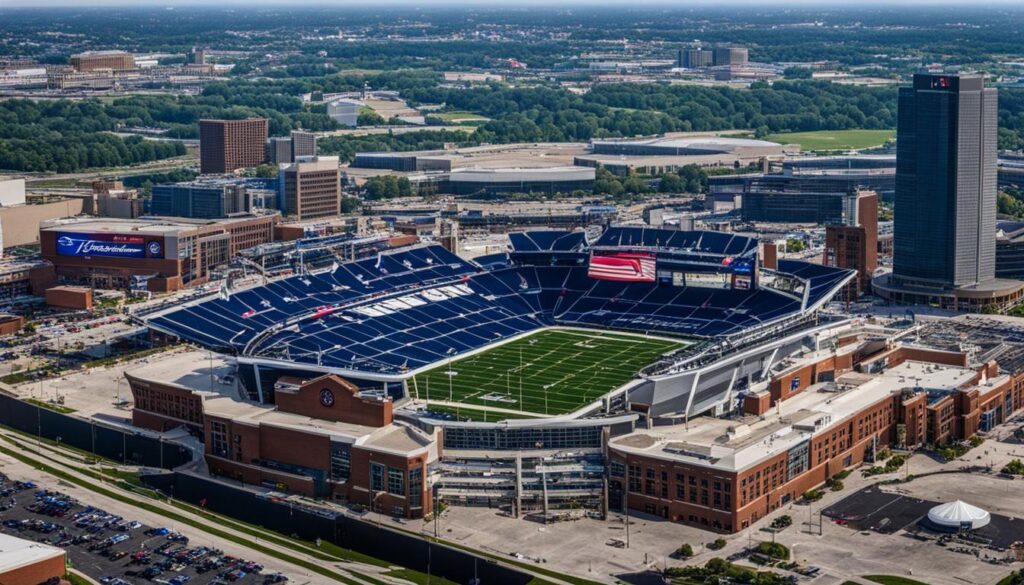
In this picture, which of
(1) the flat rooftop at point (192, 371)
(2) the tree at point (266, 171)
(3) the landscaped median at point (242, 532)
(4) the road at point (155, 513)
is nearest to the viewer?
(3) the landscaped median at point (242, 532)

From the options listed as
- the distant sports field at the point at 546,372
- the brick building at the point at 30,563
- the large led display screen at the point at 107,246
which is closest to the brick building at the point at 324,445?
the distant sports field at the point at 546,372

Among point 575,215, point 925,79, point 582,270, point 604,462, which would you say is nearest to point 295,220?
point 575,215

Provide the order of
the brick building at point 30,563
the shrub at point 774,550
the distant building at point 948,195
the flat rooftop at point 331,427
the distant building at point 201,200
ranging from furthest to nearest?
the distant building at point 201,200
the distant building at point 948,195
the flat rooftop at point 331,427
the shrub at point 774,550
the brick building at point 30,563

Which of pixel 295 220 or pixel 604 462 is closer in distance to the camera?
pixel 604 462

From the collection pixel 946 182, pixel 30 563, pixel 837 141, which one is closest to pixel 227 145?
pixel 837 141

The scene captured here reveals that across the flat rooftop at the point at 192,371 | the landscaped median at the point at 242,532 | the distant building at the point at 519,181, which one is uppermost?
the distant building at the point at 519,181

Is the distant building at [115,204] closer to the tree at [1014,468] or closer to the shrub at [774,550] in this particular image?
the tree at [1014,468]

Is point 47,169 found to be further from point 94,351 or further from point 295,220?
point 94,351
